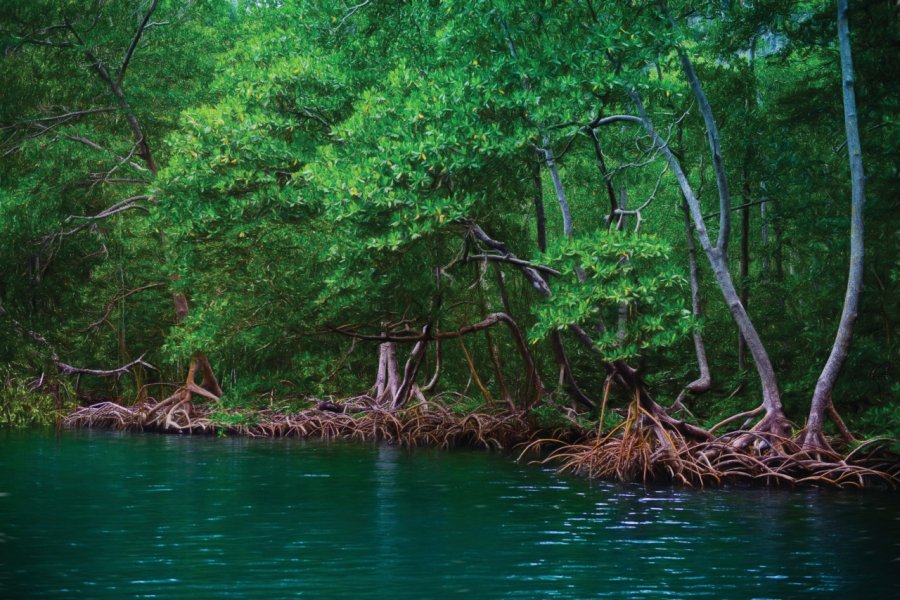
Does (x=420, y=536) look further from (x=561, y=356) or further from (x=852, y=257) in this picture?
(x=561, y=356)

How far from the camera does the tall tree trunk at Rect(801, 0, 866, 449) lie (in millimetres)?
13469

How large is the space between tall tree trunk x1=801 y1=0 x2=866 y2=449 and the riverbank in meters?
0.44

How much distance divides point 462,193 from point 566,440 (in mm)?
6535

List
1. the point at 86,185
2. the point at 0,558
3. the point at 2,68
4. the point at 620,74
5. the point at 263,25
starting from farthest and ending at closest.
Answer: the point at 263,25 < the point at 86,185 < the point at 2,68 < the point at 620,74 < the point at 0,558

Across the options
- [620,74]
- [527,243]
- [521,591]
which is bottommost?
[521,591]

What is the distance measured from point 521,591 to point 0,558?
4256 millimetres

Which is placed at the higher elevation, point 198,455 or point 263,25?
point 263,25

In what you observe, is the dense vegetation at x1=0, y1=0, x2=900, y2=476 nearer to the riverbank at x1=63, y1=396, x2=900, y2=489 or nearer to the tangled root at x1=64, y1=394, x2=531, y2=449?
the riverbank at x1=63, y1=396, x2=900, y2=489

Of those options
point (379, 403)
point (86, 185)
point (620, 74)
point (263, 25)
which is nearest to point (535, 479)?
point (620, 74)

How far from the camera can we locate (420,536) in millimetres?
10250

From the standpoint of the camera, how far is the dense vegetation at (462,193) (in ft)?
43.9

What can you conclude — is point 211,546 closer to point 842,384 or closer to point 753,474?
point 753,474

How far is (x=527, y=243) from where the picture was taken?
19141 mm

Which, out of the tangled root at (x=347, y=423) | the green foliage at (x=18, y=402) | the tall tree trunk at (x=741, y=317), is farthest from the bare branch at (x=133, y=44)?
the tall tree trunk at (x=741, y=317)
